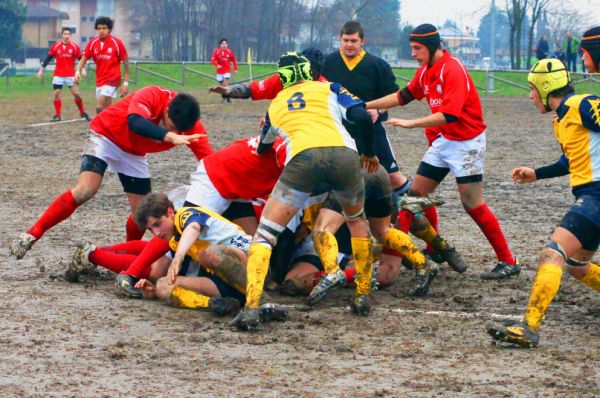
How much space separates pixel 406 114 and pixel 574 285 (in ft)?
65.1

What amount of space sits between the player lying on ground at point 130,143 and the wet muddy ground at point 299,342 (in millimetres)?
462

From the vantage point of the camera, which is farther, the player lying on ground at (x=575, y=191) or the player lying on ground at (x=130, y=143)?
the player lying on ground at (x=130, y=143)

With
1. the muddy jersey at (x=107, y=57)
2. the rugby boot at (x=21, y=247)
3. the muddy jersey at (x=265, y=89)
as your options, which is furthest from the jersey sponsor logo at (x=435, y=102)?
the muddy jersey at (x=107, y=57)

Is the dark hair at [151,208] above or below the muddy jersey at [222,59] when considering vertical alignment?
below

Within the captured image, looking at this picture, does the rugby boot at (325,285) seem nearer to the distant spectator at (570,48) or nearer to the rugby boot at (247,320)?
the rugby boot at (247,320)

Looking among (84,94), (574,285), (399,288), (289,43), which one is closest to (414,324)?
(399,288)

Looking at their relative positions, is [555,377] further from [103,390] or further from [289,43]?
[289,43]

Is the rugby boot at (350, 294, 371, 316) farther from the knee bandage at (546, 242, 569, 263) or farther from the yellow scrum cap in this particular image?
the yellow scrum cap

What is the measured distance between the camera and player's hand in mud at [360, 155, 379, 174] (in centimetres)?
774

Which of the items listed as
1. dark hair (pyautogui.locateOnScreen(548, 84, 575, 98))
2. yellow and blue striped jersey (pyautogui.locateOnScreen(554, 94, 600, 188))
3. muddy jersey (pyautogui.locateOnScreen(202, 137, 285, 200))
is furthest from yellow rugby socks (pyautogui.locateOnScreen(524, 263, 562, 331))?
muddy jersey (pyautogui.locateOnScreen(202, 137, 285, 200))

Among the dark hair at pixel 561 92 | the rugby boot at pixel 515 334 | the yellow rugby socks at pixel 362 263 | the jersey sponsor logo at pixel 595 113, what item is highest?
the dark hair at pixel 561 92

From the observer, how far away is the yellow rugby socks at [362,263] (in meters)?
7.68

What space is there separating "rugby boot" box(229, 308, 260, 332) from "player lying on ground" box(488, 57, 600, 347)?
151 centimetres

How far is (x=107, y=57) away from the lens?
2153cm
